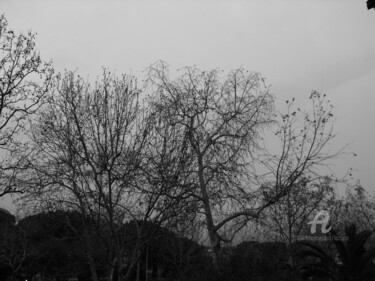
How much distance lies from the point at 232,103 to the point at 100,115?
651 centimetres

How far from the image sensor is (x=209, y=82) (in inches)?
666

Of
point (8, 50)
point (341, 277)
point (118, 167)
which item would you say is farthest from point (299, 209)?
point (8, 50)

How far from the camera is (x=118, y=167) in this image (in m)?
12.6

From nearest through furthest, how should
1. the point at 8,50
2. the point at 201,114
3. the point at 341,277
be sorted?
the point at 8,50 < the point at 201,114 < the point at 341,277

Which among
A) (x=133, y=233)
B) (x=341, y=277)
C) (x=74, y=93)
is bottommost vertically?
(x=341, y=277)

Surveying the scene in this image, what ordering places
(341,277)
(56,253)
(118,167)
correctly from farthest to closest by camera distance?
(56,253)
(341,277)
(118,167)

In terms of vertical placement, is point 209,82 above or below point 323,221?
above

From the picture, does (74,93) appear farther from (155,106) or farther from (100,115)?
(155,106)

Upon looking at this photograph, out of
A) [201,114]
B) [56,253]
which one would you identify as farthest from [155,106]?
[56,253]

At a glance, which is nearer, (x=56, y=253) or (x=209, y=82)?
(x=209, y=82)

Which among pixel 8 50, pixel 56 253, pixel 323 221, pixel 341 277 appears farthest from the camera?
pixel 56 253

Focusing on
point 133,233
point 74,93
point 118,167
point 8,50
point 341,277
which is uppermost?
point 8,50

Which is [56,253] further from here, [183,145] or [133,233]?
[183,145]

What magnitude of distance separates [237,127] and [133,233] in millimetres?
5915
